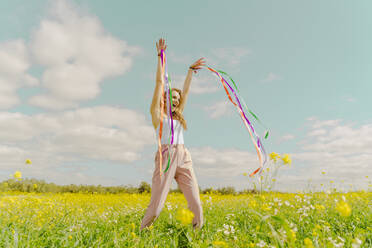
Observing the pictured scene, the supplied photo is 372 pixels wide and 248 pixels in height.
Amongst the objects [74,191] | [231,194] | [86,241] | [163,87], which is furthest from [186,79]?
[74,191]

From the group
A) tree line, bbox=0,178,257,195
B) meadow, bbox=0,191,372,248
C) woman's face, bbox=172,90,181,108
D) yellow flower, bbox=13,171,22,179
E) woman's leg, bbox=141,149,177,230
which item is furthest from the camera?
tree line, bbox=0,178,257,195

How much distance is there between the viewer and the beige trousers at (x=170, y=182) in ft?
13.1

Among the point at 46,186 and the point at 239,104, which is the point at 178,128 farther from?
the point at 46,186

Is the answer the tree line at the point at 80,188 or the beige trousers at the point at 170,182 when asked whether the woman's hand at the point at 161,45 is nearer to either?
the beige trousers at the point at 170,182

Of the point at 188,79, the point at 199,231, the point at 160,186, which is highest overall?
the point at 188,79

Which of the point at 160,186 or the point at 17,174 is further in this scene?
the point at 17,174

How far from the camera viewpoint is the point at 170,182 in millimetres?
4047

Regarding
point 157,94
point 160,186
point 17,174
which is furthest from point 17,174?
point 157,94

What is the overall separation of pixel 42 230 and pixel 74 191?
11.6 metres

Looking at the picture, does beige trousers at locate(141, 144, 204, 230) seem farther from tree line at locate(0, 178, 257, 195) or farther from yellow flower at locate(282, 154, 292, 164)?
tree line at locate(0, 178, 257, 195)

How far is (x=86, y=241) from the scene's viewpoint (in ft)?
10.6

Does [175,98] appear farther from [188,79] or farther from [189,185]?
[189,185]

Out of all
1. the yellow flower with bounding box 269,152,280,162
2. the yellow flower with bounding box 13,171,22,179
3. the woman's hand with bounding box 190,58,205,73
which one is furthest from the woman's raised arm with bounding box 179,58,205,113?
the yellow flower with bounding box 13,171,22,179

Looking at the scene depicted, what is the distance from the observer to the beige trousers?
3.98 metres
